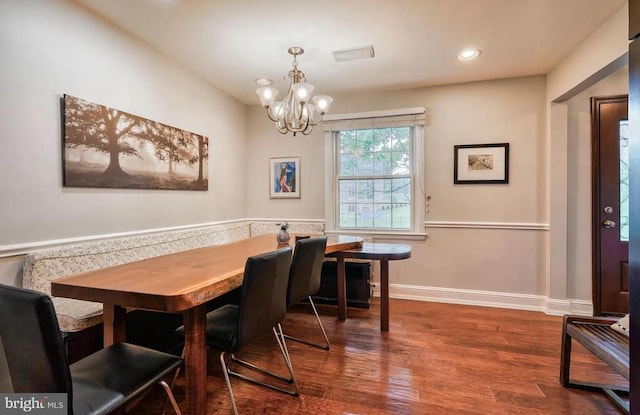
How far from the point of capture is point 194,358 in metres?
1.32

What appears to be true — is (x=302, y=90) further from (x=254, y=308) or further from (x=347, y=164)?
(x=347, y=164)

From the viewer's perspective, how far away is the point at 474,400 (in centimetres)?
178

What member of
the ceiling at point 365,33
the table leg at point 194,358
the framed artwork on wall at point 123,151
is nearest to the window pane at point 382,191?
the ceiling at point 365,33

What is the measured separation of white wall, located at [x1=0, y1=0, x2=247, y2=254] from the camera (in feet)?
5.96

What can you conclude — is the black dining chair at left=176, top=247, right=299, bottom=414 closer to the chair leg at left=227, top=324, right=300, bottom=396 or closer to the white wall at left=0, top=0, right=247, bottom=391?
the chair leg at left=227, top=324, right=300, bottom=396

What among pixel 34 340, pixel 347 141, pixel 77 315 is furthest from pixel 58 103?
pixel 347 141

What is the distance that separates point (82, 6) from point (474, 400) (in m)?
3.59

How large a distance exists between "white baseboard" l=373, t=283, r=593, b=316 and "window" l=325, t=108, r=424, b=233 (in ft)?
2.39

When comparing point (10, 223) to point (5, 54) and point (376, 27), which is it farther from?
point (376, 27)

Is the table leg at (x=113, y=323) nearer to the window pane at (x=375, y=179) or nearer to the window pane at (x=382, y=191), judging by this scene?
the window pane at (x=375, y=179)

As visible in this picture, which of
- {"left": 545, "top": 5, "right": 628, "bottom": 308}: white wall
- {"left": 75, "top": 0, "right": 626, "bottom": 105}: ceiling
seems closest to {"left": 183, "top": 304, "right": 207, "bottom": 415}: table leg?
{"left": 75, "top": 0, "right": 626, "bottom": 105}: ceiling

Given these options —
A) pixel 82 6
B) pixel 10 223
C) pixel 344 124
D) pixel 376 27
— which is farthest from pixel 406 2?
pixel 10 223

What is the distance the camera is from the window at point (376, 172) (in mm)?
3656

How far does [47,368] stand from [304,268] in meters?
1.27
